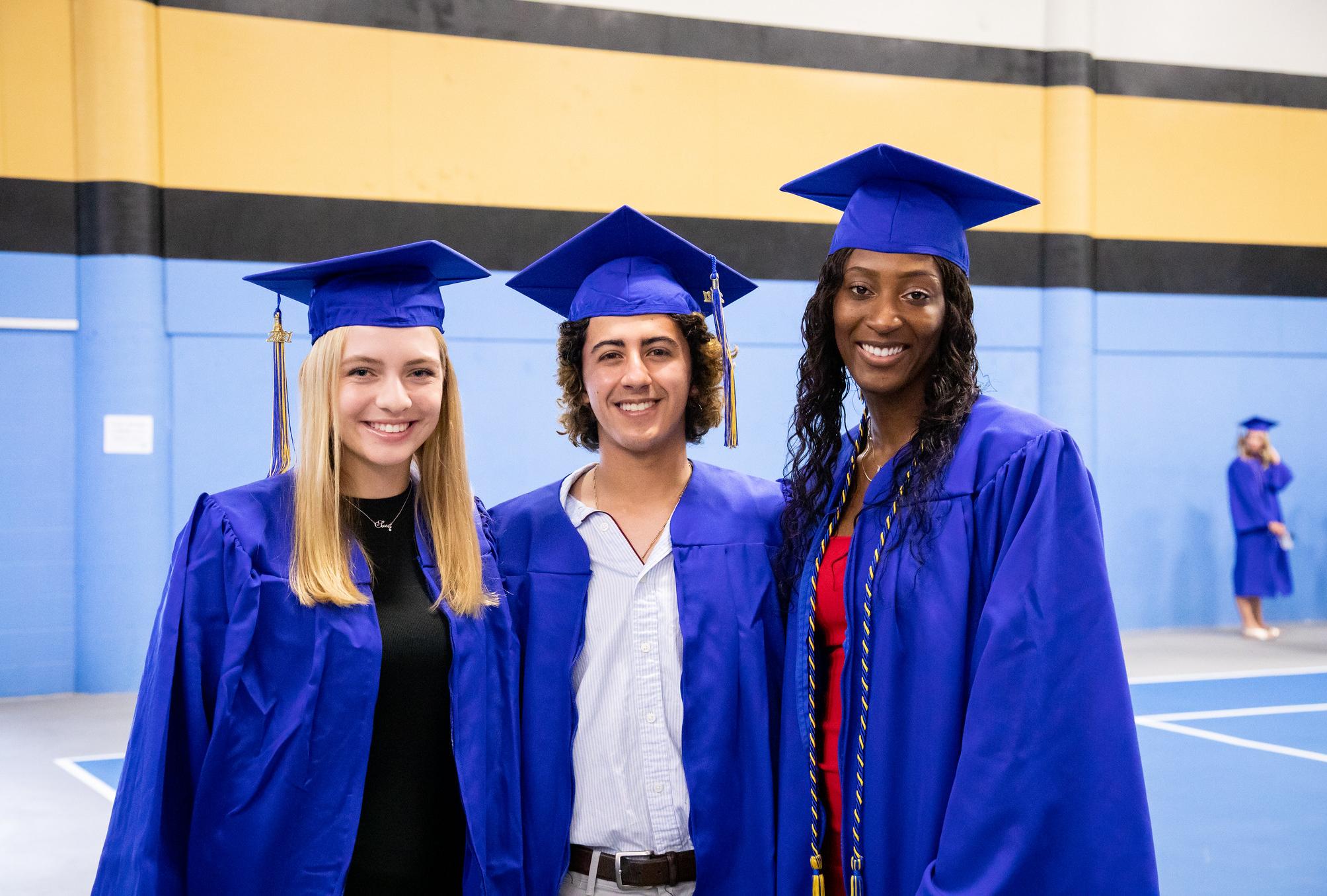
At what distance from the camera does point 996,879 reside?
6.58ft

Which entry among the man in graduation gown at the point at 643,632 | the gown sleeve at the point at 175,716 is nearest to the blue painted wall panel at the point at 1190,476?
the man in graduation gown at the point at 643,632

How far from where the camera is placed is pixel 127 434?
8312mm

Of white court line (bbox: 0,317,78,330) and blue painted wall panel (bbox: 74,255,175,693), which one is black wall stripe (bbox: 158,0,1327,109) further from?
white court line (bbox: 0,317,78,330)

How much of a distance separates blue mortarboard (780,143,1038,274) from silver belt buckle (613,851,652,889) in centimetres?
124

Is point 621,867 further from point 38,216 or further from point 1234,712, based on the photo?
point 38,216

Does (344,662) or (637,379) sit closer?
(344,662)

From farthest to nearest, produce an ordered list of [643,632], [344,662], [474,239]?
[474,239]
[643,632]
[344,662]

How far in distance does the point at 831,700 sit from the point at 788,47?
27.4 ft

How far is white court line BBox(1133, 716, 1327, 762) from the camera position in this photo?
6.77m

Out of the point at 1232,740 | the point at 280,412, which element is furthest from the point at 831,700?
the point at 1232,740

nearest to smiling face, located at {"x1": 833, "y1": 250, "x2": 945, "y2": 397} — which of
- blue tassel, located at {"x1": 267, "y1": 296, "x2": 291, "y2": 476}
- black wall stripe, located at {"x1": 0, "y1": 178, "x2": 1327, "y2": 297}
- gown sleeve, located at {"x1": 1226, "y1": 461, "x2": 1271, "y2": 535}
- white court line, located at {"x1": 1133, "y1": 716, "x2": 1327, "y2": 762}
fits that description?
blue tassel, located at {"x1": 267, "y1": 296, "x2": 291, "y2": 476}

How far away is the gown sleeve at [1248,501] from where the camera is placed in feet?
34.9

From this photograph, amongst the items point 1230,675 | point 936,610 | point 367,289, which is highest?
point 367,289

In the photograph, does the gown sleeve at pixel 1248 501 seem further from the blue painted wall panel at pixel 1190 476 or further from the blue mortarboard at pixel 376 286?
the blue mortarboard at pixel 376 286
